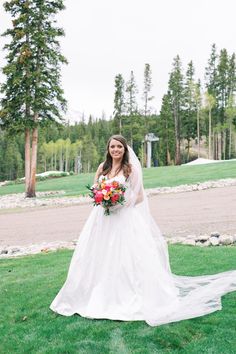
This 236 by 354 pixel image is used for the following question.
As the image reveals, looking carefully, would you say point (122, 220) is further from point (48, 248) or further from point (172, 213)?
Result: point (172, 213)

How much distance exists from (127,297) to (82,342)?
2.99ft

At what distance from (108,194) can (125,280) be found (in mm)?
1062

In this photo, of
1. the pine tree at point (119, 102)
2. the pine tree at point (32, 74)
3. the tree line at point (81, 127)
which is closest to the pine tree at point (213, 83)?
the tree line at point (81, 127)

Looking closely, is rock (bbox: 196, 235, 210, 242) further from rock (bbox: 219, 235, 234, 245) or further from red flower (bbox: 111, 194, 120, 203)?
red flower (bbox: 111, 194, 120, 203)

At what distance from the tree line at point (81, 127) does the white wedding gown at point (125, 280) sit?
19946 millimetres

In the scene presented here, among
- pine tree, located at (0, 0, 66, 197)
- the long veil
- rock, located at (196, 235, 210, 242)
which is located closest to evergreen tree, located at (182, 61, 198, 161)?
pine tree, located at (0, 0, 66, 197)

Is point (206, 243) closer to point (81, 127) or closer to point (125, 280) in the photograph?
point (125, 280)

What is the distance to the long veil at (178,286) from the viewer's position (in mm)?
4809

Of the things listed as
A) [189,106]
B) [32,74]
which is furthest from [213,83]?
[32,74]

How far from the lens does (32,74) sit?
24.6 meters

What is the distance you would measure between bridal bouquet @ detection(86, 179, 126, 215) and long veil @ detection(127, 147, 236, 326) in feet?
0.81

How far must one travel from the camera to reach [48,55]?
991 inches

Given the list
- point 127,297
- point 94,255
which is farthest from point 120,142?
point 127,297

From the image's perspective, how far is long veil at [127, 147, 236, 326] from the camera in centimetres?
481
